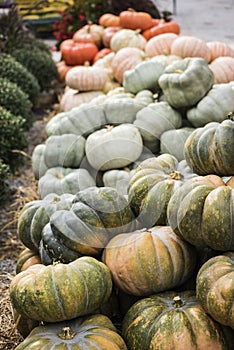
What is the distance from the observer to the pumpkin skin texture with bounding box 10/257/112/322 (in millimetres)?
1702

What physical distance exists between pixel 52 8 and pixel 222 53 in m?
5.95

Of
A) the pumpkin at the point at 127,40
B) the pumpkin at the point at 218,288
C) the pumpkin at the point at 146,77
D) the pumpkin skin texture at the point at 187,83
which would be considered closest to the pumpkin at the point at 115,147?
the pumpkin skin texture at the point at 187,83

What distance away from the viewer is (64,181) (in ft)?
9.78

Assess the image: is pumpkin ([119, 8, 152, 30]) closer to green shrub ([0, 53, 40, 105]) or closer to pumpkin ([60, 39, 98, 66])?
pumpkin ([60, 39, 98, 66])

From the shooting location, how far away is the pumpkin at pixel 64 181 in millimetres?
2933

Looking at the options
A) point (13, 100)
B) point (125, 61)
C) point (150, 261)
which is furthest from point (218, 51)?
point (150, 261)

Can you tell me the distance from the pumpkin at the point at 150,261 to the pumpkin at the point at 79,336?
170mm

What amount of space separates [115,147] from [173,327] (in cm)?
140

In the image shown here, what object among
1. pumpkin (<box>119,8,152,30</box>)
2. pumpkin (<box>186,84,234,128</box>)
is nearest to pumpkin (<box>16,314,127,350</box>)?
pumpkin (<box>186,84,234,128</box>)

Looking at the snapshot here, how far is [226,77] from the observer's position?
4.15m

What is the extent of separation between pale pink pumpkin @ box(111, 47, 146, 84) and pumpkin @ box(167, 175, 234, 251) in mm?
3230

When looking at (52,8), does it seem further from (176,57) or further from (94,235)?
(94,235)

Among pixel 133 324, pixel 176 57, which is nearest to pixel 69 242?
pixel 133 324

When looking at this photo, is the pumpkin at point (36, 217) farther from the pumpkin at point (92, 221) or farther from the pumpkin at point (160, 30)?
the pumpkin at point (160, 30)
